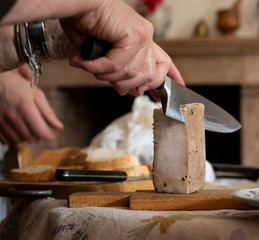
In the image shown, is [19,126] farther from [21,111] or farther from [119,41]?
[119,41]

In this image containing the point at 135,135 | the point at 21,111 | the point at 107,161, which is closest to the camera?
the point at 107,161

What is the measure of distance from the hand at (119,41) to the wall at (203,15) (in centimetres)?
282

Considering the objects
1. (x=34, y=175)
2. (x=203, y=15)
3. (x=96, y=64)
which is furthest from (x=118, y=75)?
(x=203, y=15)

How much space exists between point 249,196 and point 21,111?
32.0 inches

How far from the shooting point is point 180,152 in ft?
2.58

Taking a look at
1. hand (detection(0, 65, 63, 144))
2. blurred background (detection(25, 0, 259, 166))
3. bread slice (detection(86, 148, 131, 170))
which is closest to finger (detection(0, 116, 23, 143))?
hand (detection(0, 65, 63, 144))

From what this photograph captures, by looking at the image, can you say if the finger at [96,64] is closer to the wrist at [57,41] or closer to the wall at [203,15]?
the wrist at [57,41]

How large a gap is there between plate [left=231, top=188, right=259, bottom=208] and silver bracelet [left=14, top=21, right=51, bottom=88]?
43cm

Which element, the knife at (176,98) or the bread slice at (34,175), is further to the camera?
the bread slice at (34,175)

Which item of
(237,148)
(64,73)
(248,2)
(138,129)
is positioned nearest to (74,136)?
(64,73)

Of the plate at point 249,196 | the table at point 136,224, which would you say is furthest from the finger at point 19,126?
the plate at point 249,196

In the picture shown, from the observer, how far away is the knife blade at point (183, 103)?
0.80 meters

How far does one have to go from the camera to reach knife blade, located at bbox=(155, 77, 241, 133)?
80cm

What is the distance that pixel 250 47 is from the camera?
126 inches
